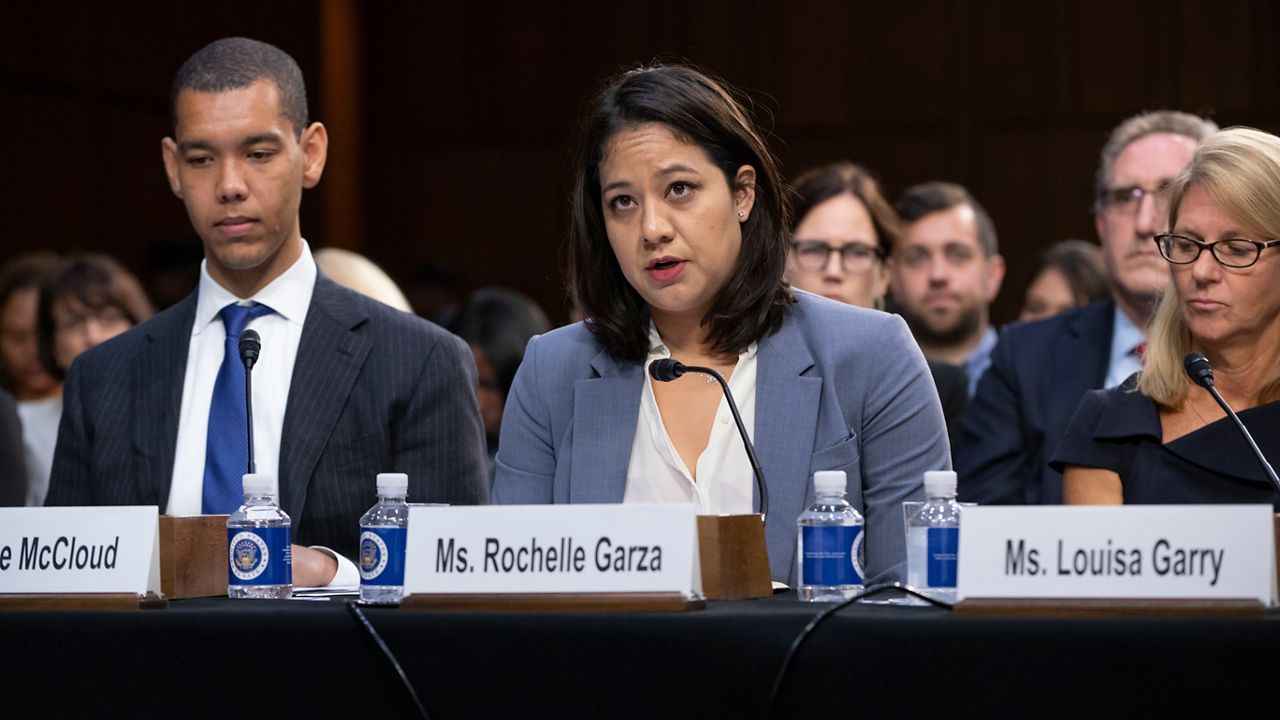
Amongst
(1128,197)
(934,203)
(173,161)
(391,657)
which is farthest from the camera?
(934,203)

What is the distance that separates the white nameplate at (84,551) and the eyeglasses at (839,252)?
2476 millimetres

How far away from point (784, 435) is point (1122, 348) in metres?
1.76

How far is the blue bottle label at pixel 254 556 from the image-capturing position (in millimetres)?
2107

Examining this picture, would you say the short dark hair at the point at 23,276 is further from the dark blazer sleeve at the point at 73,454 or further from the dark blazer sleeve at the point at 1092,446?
the dark blazer sleeve at the point at 1092,446

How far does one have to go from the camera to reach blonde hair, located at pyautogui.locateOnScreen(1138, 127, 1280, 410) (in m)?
2.50

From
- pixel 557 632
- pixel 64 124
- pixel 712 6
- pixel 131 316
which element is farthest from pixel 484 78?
pixel 557 632

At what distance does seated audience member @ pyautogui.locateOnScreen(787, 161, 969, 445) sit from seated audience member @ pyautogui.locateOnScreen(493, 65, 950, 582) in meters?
1.51

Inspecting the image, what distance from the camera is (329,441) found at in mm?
2838

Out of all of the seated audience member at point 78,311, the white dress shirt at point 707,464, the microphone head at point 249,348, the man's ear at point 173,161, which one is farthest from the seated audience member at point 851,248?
the seated audience member at point 78,311

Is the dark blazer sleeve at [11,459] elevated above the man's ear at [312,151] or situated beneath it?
situated beneath

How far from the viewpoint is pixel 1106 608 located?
1.66m

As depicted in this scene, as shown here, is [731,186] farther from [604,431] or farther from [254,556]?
[254,556]

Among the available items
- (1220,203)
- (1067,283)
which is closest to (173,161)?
(1220,203)

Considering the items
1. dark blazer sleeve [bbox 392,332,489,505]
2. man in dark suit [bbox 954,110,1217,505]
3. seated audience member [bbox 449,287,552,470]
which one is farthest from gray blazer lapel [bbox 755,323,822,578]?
seated audience member [bbox 449,287,552,470]
